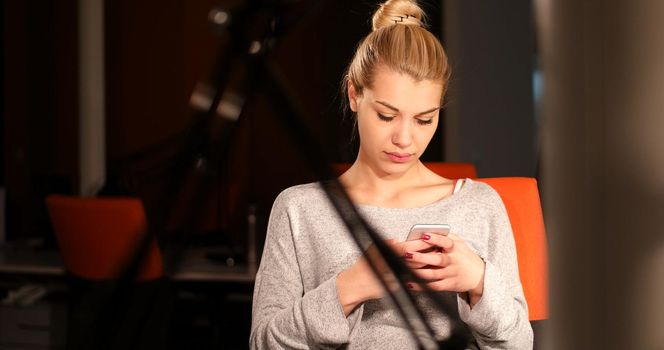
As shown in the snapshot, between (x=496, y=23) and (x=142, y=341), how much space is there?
90 centimetres

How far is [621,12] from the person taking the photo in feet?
0.62

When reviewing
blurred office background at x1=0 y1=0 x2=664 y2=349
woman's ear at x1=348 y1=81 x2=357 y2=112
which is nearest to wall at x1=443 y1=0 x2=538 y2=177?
blurred office background at x1=0 y1=0 x2=664 y2=349

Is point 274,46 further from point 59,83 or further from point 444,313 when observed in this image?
point 59,83

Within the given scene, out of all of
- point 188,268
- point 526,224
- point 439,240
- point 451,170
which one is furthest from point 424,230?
point 188,268

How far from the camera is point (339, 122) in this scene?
567 mm

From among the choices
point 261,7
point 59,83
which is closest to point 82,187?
point 59,83

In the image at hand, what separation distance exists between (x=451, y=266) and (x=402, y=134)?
0.42ft

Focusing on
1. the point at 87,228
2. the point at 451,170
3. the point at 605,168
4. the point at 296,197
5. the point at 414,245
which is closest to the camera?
the point at 605,168

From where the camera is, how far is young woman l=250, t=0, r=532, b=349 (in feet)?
1.59

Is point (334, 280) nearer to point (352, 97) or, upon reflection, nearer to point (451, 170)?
point (352, 97)

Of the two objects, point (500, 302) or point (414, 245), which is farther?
point (500, 302)

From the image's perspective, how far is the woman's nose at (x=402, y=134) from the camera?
0.52m

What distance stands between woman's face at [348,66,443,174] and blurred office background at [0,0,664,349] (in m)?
0.02

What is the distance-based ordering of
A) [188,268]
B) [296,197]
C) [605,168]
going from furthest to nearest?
[188,268] < [296,197] < [605,168]
